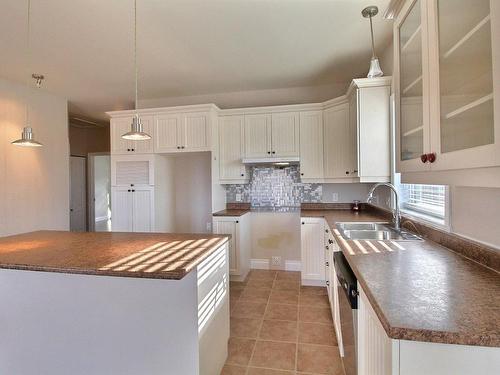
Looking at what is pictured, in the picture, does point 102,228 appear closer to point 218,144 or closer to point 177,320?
point 218,144

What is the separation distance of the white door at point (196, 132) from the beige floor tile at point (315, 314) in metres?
2.30

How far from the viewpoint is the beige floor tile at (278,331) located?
7.54 feet

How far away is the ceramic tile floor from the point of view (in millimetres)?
1952

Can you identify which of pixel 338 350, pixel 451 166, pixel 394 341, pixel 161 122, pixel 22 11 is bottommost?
pixel 338 350

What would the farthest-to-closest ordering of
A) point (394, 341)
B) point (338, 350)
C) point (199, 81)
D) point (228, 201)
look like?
point (228, 201)
point (199, 81)
point (338, 350)
point (394, 341)

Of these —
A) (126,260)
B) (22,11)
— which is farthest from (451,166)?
(22,11)

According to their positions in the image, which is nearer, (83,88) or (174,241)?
(174,241)

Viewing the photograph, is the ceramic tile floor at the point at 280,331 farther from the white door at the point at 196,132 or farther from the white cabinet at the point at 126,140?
the white cabinet at the point at 126,140

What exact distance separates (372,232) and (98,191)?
650 cm

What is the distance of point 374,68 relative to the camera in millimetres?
2303

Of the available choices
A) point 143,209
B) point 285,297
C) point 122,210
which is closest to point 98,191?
point 122,210

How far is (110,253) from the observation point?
62.1 inches

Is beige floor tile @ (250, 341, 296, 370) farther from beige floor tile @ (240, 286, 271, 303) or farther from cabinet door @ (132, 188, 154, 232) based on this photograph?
cabinet door @ (132, 188, 154, 232)

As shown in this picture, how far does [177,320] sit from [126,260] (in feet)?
1.36
